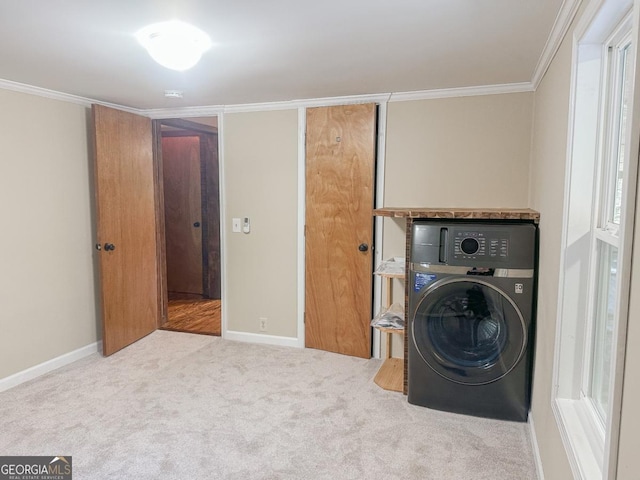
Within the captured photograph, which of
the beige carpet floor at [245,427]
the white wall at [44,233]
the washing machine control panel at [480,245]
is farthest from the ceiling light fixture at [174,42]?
the beige carpet floor at [245,427]

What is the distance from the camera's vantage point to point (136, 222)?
3861 mm

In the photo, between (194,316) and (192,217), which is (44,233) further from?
(192,217)

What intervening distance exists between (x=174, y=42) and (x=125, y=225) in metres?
2.12

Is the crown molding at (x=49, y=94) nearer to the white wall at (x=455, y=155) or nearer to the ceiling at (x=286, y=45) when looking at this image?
the ceiling at (x=286, y=45)

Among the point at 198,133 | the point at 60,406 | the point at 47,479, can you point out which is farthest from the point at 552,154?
the point at 198,133

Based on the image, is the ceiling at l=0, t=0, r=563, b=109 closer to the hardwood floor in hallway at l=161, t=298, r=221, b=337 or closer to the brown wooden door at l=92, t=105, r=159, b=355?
the brown wooden door at l=92, t=105, r=159, b=355

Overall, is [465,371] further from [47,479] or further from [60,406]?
[60,406]

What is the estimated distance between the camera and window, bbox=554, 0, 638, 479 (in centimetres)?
145

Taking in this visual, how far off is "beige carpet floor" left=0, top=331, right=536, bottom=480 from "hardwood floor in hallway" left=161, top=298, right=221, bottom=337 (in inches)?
34.4

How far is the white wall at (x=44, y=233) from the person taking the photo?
2980mm

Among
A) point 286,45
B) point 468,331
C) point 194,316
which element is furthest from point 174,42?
point 194,316

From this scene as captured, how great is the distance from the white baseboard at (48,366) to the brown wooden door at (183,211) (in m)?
1.96

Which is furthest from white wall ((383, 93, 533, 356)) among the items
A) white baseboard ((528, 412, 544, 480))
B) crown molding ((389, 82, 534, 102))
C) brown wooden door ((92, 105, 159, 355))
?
brown wooden door ((92, 105, 159, 355))

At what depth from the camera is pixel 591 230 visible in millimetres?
1626
